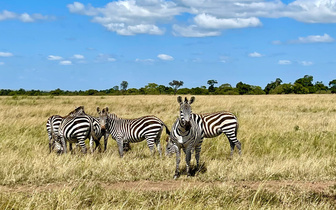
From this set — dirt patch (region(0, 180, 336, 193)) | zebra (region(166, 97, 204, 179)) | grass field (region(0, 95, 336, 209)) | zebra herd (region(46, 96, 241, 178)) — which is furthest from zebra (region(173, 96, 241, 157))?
dirt patch (region(0, 180, 336, 193))

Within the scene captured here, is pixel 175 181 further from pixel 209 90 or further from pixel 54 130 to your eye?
pixel 209 90

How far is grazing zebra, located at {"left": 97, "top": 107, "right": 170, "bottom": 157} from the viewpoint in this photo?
9383 mm

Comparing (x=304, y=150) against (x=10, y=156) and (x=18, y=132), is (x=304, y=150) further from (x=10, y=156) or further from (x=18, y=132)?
(x=18, y=132)

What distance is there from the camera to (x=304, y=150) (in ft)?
33.4

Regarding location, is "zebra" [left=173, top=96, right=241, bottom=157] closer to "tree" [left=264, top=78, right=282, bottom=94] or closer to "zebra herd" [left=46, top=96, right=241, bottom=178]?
"zebra herd" [left=46, top=96, right=241, bottom=178]

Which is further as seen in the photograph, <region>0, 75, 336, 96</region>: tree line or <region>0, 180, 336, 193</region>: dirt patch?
<region>0, 75, 336, 96</region>: tree line

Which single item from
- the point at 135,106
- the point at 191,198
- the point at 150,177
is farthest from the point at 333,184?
the point at 135,106

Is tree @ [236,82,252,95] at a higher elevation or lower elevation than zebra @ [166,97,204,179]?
higher

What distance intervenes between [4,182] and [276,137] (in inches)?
316

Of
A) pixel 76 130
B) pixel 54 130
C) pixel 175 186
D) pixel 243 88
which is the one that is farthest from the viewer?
pixel 243 88

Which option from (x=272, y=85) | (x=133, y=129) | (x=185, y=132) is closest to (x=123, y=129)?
(x=133, y=129)

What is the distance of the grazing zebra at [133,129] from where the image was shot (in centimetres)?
938

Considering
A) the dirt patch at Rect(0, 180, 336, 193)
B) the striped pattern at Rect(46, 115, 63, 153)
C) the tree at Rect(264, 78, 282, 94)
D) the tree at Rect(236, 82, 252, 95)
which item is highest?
the tree at Rect(264, 78, 282, 94)

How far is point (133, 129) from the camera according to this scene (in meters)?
9.52
